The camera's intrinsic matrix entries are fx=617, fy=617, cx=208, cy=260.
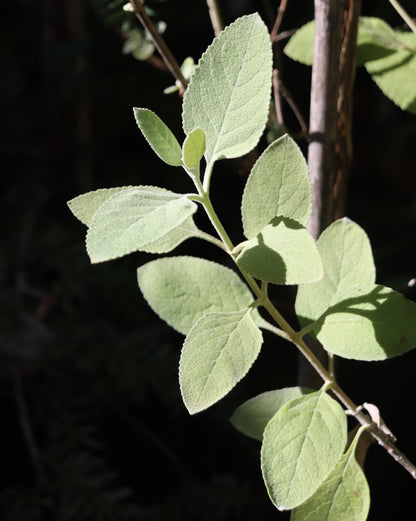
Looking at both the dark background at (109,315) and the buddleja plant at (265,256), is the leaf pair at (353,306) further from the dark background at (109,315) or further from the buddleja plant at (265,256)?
the dark background at (109,315)

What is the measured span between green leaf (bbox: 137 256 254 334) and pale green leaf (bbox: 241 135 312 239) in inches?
2.6

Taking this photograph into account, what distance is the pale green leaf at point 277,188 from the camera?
34cm

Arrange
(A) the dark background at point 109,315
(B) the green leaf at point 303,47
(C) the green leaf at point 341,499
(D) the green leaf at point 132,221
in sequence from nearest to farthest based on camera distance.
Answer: (D) the green leaf at point 132,221 → (C) the green leaf at point 341,499 → (B) the green leaf at point 303,47 → (A) the dark background at point 109,315

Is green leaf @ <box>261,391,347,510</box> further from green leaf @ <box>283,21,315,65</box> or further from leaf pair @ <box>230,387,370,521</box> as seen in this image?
green leaf @ <box>283,21,315,65</box>

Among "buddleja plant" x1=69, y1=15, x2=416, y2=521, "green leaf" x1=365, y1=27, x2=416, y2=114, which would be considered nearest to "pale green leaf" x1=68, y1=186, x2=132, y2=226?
"buddleja plant" x1=69, y1=15, x2=416, y2=521

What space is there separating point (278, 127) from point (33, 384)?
1.87ft

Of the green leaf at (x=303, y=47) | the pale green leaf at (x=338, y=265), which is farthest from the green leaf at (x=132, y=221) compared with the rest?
the green leaf at (x=303, y=47)

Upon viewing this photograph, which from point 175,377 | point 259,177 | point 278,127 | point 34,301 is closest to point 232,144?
point 259,177

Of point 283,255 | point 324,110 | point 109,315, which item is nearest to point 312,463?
point 283,255

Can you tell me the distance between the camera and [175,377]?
32.1 inches

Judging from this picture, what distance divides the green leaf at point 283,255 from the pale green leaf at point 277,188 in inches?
0.7

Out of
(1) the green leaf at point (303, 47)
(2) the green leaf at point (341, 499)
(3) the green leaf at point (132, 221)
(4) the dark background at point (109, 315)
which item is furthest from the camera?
(4) the dark background at point (109, 315)

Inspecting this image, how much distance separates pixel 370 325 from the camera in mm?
Answer: 362

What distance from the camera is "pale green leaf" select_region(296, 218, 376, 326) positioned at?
1.28ft
